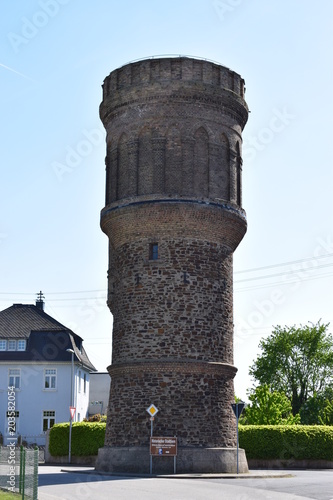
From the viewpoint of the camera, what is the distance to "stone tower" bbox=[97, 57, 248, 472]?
27.3 meters

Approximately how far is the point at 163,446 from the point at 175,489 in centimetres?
639

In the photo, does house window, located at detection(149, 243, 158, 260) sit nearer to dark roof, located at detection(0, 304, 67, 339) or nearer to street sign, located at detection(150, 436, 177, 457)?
street sign, located at detection(150, 436, 177, 457)

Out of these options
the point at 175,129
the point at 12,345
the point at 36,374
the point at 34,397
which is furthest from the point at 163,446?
the point at 12,345

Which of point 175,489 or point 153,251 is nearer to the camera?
point 175,489

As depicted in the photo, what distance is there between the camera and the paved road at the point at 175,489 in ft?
56.3

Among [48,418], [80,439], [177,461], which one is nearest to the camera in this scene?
[177,461]

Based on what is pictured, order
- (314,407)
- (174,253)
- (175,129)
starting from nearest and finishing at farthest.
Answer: (174,253) < (175,129) < (314,407)

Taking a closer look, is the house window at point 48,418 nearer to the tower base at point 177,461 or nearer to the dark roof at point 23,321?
the dark roof at point 23,321

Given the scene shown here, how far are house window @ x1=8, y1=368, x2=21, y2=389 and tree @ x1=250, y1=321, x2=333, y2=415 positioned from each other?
2464 centimetres

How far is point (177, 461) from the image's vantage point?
26188 millimetres

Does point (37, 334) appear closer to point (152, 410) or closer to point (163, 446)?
point (152, 410)

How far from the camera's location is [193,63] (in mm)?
30062

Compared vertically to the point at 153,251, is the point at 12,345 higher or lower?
lower

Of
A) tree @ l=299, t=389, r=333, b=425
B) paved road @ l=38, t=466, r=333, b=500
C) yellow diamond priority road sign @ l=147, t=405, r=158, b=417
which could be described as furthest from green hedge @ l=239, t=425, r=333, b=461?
tree @ l=299, t=389, r=333, b=425
